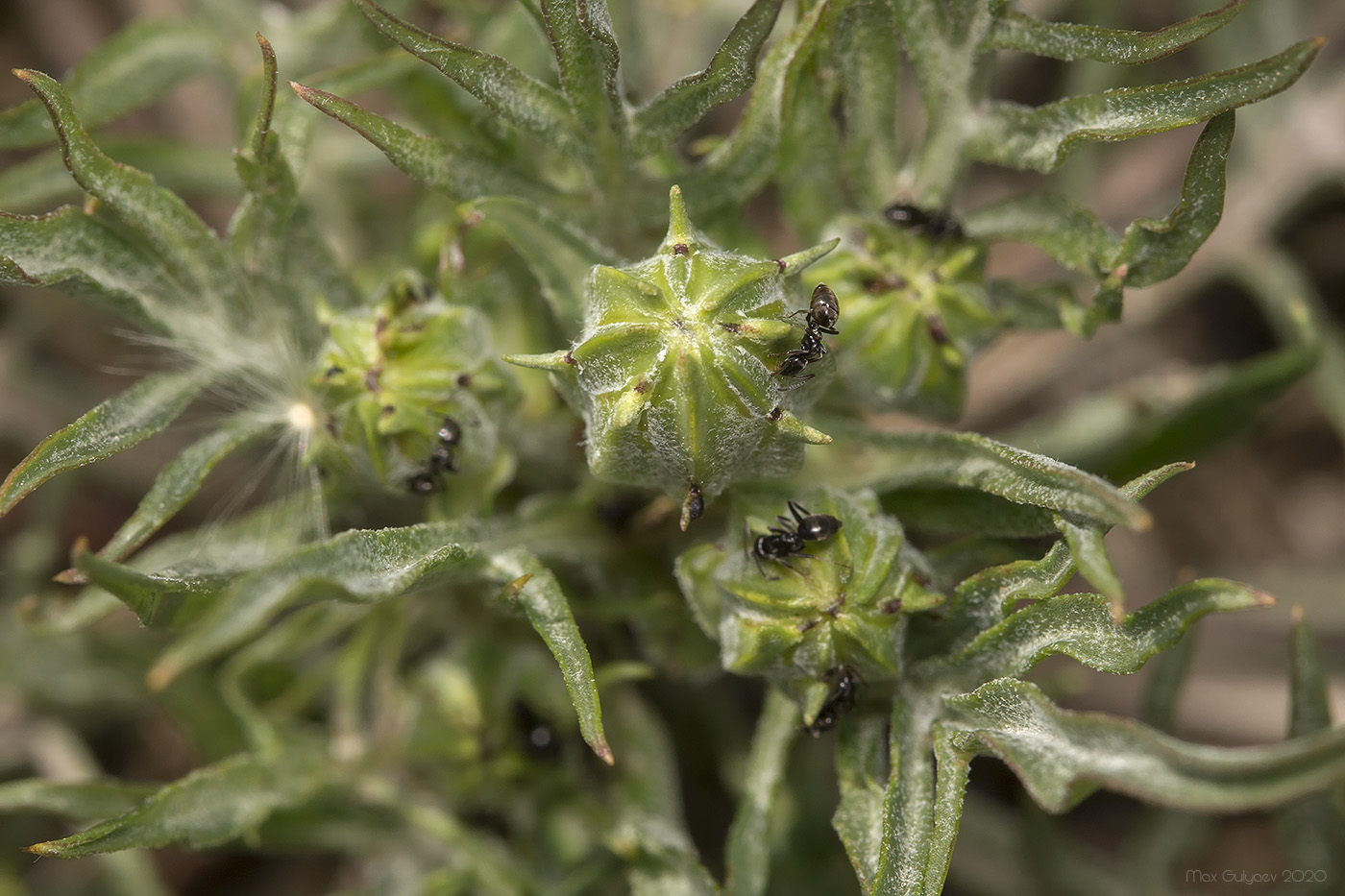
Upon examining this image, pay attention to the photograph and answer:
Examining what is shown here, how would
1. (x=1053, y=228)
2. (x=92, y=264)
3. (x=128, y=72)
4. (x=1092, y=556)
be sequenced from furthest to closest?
(x=128, y=72)
(x=1053, y=228)
(x=92, y=264)
(x=1092, y=556)

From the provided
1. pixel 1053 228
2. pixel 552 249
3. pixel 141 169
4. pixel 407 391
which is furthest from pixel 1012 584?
pixel 141 169

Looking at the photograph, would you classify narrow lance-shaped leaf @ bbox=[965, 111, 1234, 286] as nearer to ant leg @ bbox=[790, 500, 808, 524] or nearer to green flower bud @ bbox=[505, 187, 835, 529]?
green flower bud @ bbox=[505, 187, 835, 529]

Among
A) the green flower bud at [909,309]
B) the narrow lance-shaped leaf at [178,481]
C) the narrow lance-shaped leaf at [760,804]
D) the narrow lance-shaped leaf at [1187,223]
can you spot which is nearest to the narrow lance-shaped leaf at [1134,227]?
the narrow lance-shaped leaf at [1187,223]

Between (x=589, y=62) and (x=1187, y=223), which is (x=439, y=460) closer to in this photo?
(x=589, y=62)

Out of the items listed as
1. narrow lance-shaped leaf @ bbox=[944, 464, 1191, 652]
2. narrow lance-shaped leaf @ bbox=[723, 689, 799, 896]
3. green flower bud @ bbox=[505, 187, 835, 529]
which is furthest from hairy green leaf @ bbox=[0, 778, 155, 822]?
narrow lance-shaped leaf @ bbox=[944, 464, 1191, 652]

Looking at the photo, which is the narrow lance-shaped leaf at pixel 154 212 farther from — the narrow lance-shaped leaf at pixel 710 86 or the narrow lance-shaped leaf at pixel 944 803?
the narrow lance-shaped leaf at pixel 944 803
